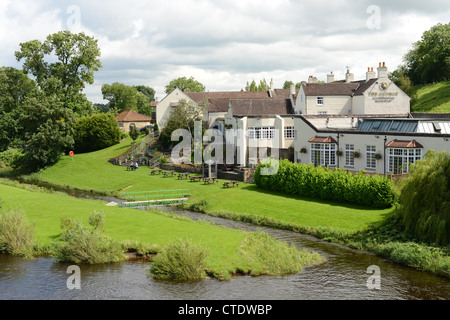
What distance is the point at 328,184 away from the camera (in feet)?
117

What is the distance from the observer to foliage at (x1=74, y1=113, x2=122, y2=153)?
76250 mm

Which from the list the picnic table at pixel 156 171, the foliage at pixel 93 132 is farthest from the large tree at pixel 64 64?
the picnic table at pixel 156 171

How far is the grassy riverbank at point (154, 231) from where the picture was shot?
2295cm

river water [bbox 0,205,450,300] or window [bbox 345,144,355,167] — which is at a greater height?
window [bbox 345,144,355,167]

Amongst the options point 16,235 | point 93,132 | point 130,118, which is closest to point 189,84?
point 130,118

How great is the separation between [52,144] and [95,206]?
30.9m

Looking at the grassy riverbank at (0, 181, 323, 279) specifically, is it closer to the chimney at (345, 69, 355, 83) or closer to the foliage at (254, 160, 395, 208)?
the foliage at (254, 160, 395, 208)

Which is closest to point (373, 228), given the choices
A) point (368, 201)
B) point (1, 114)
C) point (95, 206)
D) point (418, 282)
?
point (368, 201)

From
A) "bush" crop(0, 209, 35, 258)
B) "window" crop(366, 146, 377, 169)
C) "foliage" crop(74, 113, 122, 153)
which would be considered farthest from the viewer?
"foliage" crop(74, 113, 122, 153)

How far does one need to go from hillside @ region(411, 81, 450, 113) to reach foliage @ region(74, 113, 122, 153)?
170 ft

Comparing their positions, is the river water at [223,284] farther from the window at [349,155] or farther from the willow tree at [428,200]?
the window at [349,155]

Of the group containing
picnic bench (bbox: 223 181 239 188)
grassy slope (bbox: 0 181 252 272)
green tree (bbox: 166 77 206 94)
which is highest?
green tree (bbox: 166 77 206 94)

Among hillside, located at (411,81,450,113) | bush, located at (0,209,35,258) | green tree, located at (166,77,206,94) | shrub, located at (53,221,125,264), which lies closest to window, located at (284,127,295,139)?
shrub, located at (53,221,125,264)

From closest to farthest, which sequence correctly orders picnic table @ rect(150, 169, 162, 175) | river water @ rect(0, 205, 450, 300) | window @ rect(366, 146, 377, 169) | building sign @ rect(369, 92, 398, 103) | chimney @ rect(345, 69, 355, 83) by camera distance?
river water @ rect(0, 205, 450, 300) < window @ rect(366, 146, 377, 169) < picnic table @ rect(150, 169, 162, 175) < building sign @ rect(369, 92, 398, 103) < chimney @ rect(345, 69, 355, 83)
